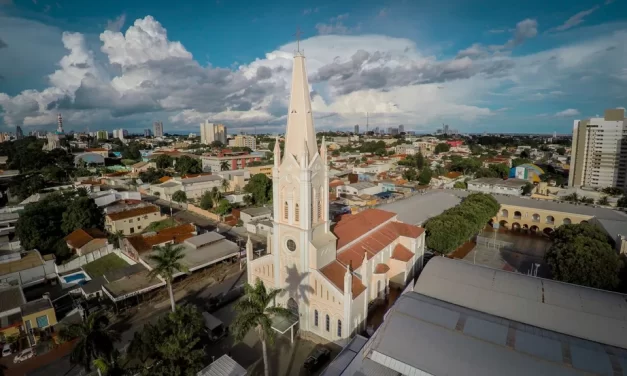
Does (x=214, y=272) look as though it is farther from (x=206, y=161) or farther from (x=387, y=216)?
(x=206, y=161)

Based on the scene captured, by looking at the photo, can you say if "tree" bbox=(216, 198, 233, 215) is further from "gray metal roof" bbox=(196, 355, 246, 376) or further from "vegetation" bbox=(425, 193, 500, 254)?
"gray metal roof" bbox=(196, 355, 246, 376)

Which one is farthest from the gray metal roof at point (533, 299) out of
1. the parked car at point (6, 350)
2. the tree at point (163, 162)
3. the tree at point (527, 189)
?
the tree at point (163, 162)

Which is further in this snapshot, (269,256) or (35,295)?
(35,295)

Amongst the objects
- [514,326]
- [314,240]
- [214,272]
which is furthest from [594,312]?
[214,272]

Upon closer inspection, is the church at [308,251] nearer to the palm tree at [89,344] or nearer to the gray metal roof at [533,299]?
the gray metal roof at [533,299]

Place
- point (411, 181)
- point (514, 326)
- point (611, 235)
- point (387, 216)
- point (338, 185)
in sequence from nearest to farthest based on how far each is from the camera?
1. point (514, 326)
2. point (387, 216)
3. point (611, 235)
4. point (338, 185)
5. point (411, 181)
